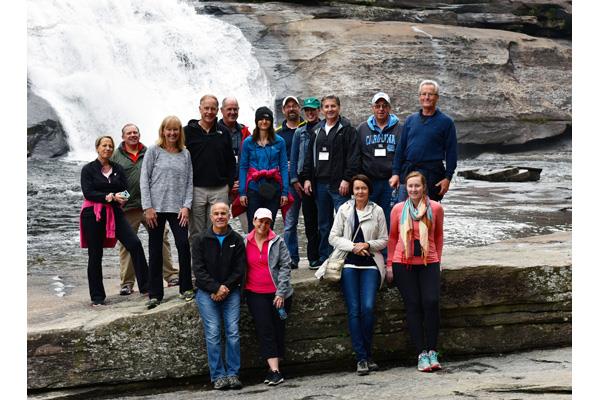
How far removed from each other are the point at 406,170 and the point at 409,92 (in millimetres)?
23396

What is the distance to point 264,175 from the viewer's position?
8180mm

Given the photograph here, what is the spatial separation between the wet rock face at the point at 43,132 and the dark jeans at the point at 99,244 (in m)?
15.2

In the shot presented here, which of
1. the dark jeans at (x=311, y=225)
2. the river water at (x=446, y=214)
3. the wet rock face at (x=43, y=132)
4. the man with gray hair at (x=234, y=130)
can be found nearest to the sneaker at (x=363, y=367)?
the dark jeans at (x=311, y=225)

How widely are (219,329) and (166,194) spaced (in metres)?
1.36

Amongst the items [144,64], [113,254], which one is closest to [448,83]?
[144,64]

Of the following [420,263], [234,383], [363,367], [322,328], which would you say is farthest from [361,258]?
[234,383]

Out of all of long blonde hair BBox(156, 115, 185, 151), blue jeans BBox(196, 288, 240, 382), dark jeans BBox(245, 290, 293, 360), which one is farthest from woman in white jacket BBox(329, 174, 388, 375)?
long blonde hair BBox(156, 115, 185, 151)

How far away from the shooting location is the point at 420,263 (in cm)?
730

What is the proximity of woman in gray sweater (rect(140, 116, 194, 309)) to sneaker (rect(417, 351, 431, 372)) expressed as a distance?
6.94 feet

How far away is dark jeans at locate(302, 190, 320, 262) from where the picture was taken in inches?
338

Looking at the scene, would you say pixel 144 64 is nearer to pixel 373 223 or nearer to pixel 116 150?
pixel 116 150

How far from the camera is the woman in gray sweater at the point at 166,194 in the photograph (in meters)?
7.71

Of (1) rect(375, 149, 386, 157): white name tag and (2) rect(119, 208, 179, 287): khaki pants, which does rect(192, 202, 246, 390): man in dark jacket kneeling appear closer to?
(2) rect(119, 208, 179, 287): khaki pants

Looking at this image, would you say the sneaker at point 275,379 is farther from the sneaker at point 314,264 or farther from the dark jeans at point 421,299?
the sneaker at point 314,264
